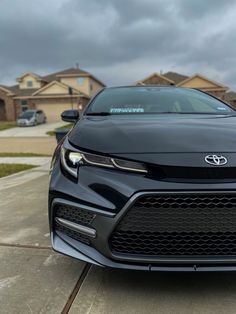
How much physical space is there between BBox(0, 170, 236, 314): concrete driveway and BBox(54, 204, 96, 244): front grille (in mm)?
399

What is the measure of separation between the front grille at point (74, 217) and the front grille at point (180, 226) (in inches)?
7.0

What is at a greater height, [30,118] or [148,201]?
[148,201]

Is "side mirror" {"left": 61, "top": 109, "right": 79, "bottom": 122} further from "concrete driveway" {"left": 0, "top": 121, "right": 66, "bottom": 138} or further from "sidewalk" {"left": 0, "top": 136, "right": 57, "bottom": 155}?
"concrete driveway" {"left": 0, "top": 121, "right": 66, "bottom": 138}

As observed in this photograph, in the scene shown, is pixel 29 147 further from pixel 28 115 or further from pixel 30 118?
pixel 28 115

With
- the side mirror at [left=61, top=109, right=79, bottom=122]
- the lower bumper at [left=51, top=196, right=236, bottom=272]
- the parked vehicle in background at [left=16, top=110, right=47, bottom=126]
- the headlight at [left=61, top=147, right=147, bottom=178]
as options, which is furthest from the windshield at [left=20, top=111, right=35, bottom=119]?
the lower bumper at [left=51, top=196, right=236, bottom=272]

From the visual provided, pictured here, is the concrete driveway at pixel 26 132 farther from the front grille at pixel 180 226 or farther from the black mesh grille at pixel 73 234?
the front grille at pixel 180 226

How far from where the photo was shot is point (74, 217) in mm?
2363

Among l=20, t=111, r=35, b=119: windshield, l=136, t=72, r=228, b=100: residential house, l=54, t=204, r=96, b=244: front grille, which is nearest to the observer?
l=54, t=204, r=96, b=244: front grille

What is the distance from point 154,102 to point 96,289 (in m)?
1.95

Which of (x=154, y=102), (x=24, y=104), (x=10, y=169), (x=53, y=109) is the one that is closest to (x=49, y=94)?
(x=53, y=109)

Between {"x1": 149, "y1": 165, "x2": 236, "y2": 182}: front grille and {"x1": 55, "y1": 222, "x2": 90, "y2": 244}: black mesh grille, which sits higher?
{"x1": 149, "y1": 165, "x2": 236, "y2": 182}: front grille

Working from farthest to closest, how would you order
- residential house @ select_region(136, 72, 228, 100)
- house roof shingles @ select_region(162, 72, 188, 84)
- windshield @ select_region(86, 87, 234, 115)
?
house roof shingles @ select_region(162, 72, 188, 84) < residential house @ select_region(136, 72, 228, 100) < windshield @ select_region(86, 87, 234, 115)

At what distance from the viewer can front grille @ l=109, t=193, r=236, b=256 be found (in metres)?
2.18

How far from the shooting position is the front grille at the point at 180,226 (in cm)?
A: 218
